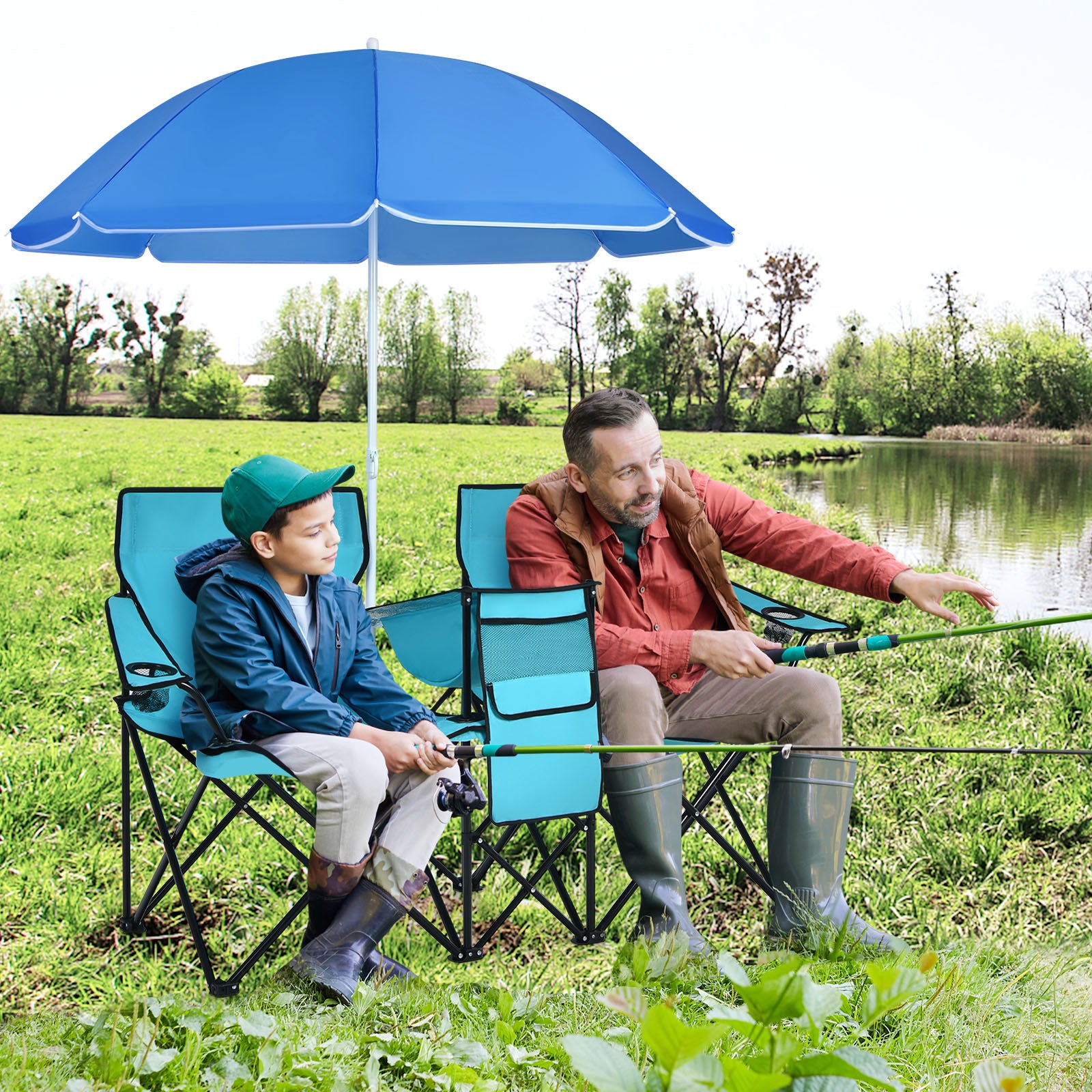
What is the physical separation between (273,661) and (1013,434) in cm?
1397

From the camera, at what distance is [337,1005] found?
1.82 m

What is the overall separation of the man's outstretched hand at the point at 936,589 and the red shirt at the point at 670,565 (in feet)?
0.16

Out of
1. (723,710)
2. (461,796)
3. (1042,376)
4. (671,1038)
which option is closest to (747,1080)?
(671,1038)

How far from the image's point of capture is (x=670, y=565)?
245 cm

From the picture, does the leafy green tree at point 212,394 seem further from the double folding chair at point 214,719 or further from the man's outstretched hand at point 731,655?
the man's outstretched hand at point 731,655

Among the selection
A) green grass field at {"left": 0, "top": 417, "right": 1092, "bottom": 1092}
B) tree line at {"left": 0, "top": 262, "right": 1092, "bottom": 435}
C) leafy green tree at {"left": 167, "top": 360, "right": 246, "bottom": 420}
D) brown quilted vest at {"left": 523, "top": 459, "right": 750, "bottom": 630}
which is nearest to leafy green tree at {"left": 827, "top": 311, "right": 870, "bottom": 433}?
tree line at {"left": 0, "top": 262, "right": 1092, "bottom": 435}

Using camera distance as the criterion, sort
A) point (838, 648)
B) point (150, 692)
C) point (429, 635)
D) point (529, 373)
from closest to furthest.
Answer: point (838, 648), point (150, 692), point (429, 635), point (529, 373)

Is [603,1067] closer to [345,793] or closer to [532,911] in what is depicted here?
[345,793]

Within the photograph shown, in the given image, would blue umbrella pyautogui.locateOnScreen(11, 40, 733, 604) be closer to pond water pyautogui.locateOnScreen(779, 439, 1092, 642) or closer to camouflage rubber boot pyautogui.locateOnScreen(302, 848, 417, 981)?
camouflage rubber boot pyautogui.locateOnScreen(302, 848, 417, 981)

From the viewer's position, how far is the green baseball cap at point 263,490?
2049 mm

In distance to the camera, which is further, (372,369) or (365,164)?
(372,369)

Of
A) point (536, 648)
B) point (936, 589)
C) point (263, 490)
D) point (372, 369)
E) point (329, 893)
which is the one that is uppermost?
point (372, 369)

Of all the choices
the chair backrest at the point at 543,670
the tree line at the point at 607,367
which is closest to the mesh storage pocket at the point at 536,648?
the chair backrest at the point at 543,670

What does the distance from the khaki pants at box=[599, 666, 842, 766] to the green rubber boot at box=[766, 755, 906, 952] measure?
64 millimetres
